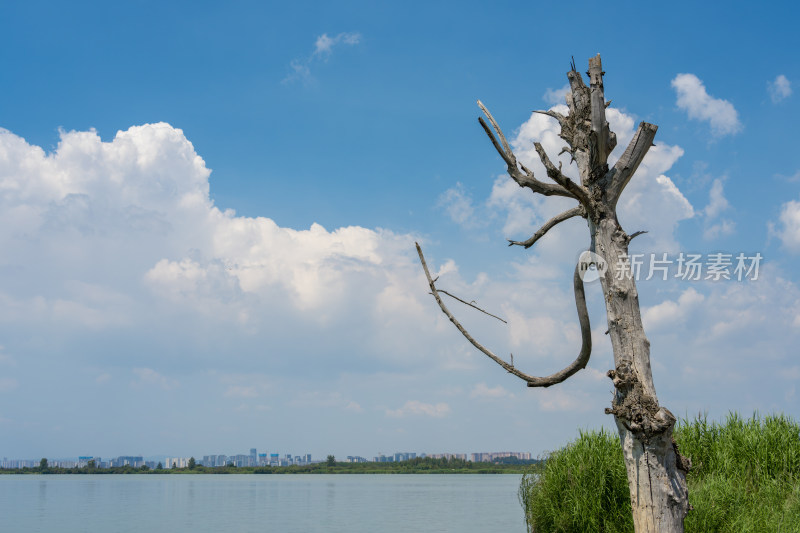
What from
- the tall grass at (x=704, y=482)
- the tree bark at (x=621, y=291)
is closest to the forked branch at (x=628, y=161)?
the tree bark at (x=621, y=291)

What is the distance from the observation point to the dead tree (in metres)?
4.17

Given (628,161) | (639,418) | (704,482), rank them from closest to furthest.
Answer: (639,418) → (628,161) → (704,482)

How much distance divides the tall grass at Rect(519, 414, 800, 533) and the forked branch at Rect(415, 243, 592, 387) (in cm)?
437

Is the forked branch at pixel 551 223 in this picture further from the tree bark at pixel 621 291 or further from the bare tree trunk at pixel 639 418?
the bare tree trunk at pixel 639 418

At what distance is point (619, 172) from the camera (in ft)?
15.1

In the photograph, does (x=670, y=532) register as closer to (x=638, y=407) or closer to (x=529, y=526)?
(x=638, y=407)

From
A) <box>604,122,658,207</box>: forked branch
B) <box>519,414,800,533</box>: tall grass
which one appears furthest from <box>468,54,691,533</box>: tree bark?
<box>519,414,800,533</box>: tall grass

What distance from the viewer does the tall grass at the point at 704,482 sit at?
8094 mm

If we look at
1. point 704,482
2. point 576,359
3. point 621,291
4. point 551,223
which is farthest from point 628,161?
point 704,482

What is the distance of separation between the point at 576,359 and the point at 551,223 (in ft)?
3.64

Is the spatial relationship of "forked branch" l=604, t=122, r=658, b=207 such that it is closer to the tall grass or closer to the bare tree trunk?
the bare tree trunk

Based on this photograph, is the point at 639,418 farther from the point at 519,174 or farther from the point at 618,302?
the point at 519,174

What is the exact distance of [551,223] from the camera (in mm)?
5102

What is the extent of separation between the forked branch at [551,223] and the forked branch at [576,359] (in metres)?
0.43
